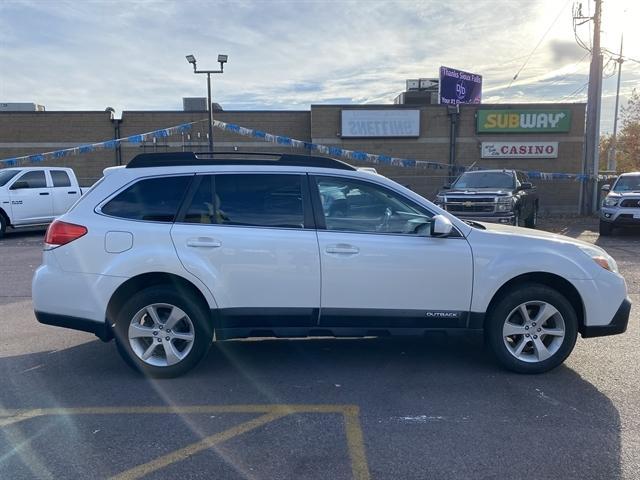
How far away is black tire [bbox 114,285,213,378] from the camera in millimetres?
4363

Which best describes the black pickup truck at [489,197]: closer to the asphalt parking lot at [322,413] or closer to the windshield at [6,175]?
the asphalt parking lot at [322,413]

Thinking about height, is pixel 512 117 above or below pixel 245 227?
above

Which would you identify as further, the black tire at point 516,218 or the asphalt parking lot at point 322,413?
the black tire at point 516,218

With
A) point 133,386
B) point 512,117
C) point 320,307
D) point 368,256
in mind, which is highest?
point 512,117

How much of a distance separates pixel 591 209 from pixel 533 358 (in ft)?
60.3

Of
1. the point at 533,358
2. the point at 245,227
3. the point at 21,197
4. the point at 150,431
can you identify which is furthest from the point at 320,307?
the point at 21,197

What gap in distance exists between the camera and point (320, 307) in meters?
4.40

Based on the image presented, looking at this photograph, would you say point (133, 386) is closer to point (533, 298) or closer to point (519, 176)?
point (533, 298)

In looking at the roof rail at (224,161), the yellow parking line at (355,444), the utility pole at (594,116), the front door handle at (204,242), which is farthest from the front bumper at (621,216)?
the front door handle at (204,242)

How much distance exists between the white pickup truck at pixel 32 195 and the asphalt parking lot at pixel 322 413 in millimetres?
9677

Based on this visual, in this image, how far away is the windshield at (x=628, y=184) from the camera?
561 inches

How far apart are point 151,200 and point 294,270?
4.46ft

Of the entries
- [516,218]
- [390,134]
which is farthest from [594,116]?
[516,218]

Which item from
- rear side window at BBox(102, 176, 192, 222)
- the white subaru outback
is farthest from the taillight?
rear side window at BBox(102, 176, 192, 222)
